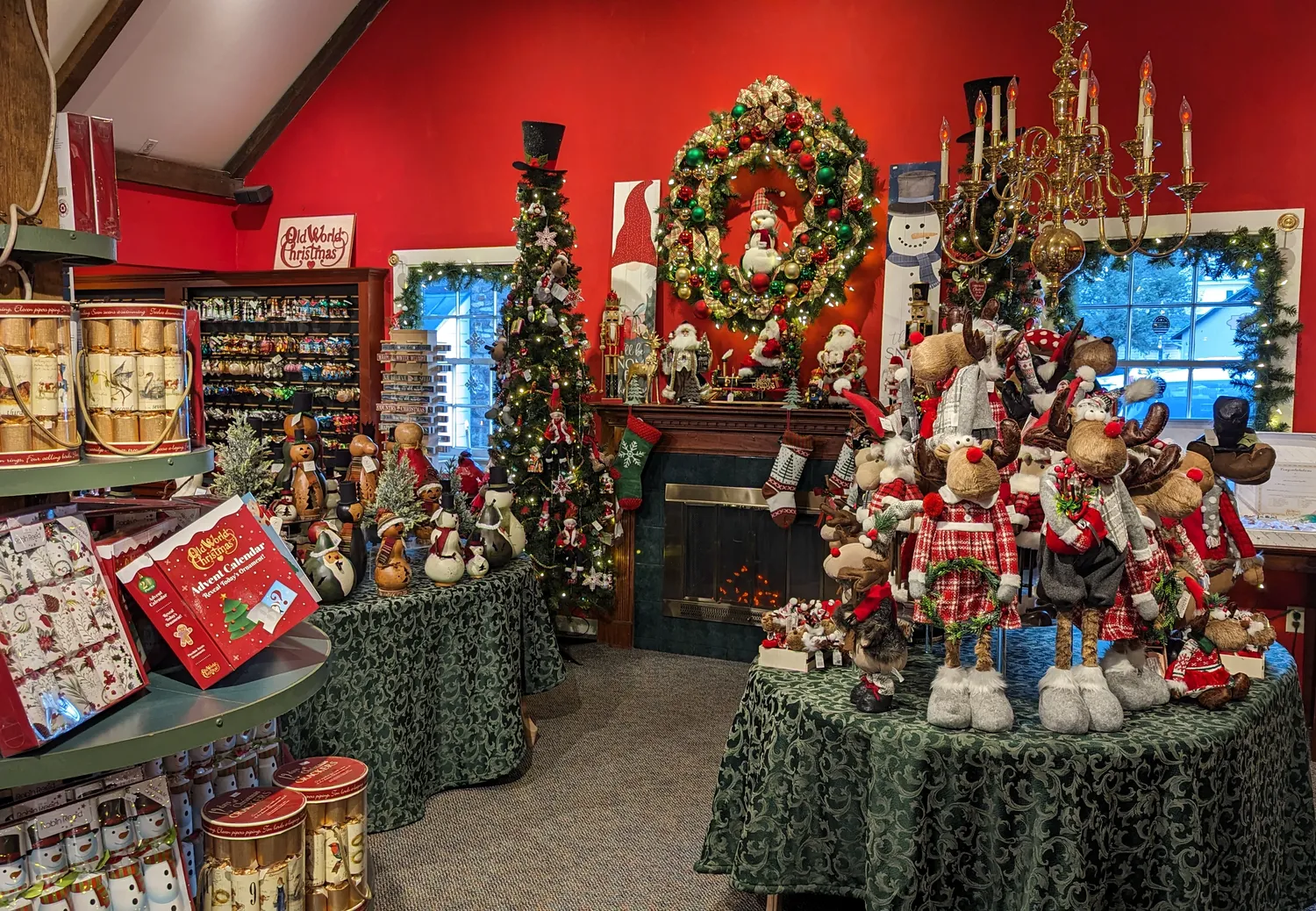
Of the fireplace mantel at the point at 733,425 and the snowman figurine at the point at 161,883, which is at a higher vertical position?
the fireplace mantel at the point at 733,425

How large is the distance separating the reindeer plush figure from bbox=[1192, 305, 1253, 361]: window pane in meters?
3.15

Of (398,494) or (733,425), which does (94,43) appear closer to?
(398,494)

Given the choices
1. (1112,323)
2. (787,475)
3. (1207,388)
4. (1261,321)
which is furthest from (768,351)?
(1261,321)

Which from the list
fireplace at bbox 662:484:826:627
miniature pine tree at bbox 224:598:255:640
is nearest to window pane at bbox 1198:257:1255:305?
fireplace at bbox 662:484:826:627

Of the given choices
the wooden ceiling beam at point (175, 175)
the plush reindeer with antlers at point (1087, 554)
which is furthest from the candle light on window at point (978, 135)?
the wooden ceiling beam at point (175, 175)

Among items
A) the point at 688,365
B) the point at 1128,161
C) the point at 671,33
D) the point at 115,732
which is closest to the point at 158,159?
the point at 671,33

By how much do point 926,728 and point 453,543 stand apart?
1.78 m

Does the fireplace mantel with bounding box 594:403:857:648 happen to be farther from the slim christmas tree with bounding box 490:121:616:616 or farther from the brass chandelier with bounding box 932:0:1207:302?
the brass chandelier with bounding box 932:0:1207:302

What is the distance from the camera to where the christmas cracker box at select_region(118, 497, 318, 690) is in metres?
1.53

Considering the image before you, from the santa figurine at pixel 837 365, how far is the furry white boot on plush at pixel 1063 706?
2912 mm

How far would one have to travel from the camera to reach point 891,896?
2.12 meters

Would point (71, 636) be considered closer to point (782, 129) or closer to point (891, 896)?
point (891, 896)

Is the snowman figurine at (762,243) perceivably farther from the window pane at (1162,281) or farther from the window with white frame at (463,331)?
the window with white frame at (463,331)

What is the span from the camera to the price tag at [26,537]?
1.35 meters
